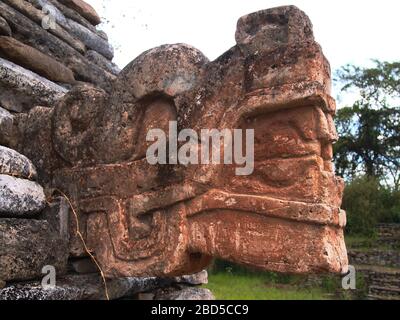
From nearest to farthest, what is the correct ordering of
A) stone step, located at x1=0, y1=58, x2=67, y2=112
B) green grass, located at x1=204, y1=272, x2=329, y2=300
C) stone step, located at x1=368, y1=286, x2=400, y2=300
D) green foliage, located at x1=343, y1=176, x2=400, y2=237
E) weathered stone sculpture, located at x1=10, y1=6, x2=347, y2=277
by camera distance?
1. weathered stone sculpture, located at x1=10, y1=6, x2=347, y2=277
2. stone step, located at x1=0, y1=58, x2=67, y2=112
3. green grass, located at x1=204, y1=272, x2=329, y2=300
4. stone step, located at x1=368, y1=286, x2=400, y2=300
5. green foliage, located at x1=343, y1=176, x2=400, y2=237

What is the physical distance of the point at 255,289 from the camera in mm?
11648

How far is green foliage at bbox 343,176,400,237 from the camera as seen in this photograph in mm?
15977

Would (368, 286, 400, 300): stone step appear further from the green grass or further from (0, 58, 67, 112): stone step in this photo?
(0, 58, 67, 112): stone step

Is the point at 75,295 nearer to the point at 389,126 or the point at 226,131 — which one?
the point at 226,131

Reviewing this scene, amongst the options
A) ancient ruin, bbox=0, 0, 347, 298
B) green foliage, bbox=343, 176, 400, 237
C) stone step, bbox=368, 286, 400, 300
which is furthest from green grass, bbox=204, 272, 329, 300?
ancient ruin, bbox=0, 0, 347, 298

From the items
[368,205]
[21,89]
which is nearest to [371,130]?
[368,205]

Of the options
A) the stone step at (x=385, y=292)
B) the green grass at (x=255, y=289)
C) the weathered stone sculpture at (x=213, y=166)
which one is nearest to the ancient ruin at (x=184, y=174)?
the weathered stone sculpture at (x=213, y=166)

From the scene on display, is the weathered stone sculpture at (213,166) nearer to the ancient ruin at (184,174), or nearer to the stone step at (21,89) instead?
the ancient ruin at (184,174)

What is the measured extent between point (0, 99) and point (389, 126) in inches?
854

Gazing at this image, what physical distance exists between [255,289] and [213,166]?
10.3 m

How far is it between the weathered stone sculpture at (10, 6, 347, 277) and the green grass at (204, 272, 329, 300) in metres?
8.12

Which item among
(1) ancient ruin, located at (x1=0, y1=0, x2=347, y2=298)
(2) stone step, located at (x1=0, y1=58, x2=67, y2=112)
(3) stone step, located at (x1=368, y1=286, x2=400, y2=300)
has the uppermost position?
(2) stone step, located at (x1=0, y1=58, x2=67, y2=112)

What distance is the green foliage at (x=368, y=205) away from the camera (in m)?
16.0

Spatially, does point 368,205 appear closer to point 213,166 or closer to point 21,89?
point 21,89
